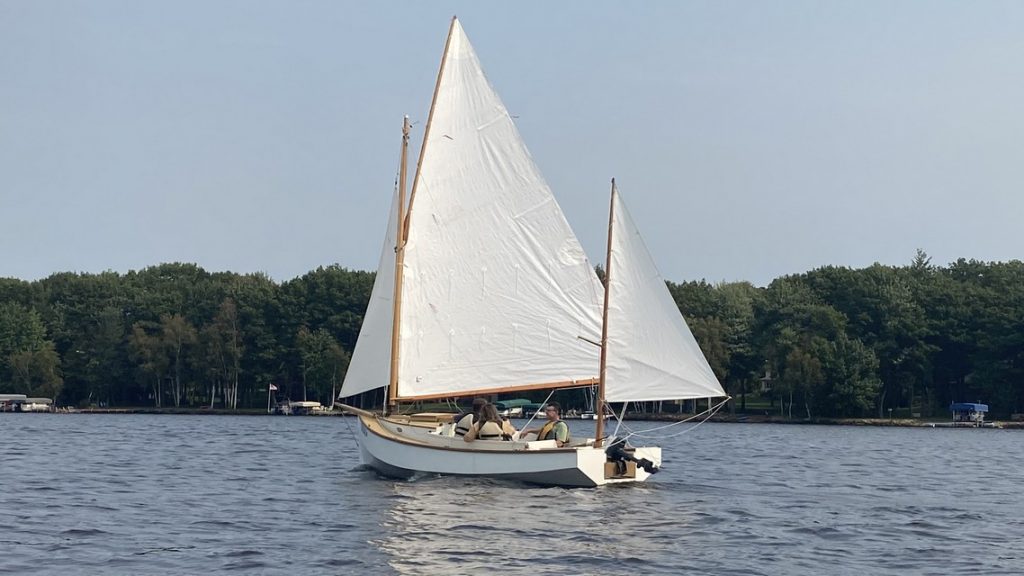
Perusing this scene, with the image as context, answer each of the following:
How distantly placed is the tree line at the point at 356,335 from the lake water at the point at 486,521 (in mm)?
79534

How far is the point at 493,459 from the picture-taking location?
34719mm

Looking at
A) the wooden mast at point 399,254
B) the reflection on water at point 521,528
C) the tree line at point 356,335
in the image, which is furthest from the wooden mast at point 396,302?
the tree line at point 356,335

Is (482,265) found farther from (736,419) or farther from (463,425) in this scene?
(736,419)

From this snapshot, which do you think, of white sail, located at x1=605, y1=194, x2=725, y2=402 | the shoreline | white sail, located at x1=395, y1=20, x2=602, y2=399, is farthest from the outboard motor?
the shoreline

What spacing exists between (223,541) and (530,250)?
51.1 feet

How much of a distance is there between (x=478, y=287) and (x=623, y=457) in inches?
287

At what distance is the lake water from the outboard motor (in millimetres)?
666

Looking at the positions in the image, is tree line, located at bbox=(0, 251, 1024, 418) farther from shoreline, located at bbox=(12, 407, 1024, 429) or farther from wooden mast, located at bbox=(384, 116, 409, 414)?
wooden mast, located at bbox=(384, 116, 409, 414)

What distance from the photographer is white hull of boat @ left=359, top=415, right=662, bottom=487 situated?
33.8 metres

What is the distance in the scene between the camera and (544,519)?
28641mm

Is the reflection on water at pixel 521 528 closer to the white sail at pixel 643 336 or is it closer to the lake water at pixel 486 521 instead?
the lake water at pixel 486 521

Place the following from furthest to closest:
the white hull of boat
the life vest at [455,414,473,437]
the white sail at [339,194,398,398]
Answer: the white sail at [339,194,398,398] → the life vest at [455,414,473,437] → the white hull of boat

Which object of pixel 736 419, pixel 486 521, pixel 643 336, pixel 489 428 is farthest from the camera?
pixel 736 419

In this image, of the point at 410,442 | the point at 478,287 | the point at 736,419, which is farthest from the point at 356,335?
the point at 410,442
